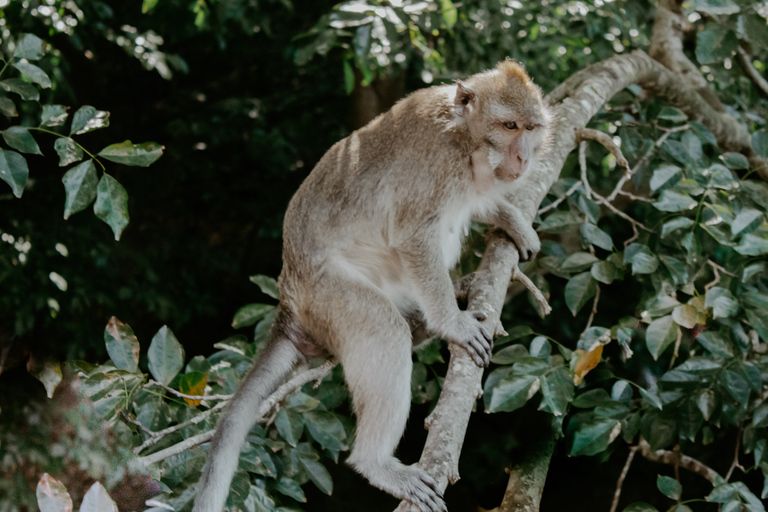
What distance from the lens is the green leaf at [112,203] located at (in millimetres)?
2184

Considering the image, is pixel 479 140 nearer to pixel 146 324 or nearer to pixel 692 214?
pixel 692 214

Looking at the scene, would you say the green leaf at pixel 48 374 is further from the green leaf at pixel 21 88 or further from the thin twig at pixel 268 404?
the green leaf at pixel 21 88

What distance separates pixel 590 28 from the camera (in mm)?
4277

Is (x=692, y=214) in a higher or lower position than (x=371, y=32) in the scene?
lower

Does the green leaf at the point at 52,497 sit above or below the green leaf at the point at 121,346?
above

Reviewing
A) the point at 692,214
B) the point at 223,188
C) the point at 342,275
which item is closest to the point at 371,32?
the point at 342,275

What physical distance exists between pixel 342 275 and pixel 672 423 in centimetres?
152

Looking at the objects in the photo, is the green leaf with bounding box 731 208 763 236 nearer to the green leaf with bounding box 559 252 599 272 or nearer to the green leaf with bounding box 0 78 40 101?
the green leaf with bounding box 559 252 599 272

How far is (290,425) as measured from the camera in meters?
2.46

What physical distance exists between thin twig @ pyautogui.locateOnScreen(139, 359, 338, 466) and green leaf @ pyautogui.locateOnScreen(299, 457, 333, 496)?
0.91ft

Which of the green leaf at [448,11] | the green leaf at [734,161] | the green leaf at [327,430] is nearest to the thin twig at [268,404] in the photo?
the green leaf at [327,430]

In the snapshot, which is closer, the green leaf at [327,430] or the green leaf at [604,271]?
the green leaf at [327,430]

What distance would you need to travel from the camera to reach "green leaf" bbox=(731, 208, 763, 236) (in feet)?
8.07

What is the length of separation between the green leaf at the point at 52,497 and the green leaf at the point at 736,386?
2.30 metres
